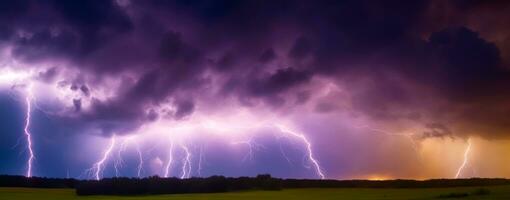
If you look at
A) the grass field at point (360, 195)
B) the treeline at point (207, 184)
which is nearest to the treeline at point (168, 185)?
the treeline at point (207, 184)

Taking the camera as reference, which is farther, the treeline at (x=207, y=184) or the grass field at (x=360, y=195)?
the treeline at (x=207, y=184)

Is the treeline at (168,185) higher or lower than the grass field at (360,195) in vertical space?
Answer: higher

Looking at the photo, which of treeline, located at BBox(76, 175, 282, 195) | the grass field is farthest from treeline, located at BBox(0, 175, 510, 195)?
the grass field

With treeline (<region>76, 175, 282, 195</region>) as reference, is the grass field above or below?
below

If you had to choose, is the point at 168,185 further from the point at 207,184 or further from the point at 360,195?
the point at 360,195

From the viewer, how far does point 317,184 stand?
113 metres

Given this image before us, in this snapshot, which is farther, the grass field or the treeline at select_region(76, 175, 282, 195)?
the treeline at select_region(76, 175, 282, 195)

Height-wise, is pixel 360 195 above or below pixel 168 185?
below

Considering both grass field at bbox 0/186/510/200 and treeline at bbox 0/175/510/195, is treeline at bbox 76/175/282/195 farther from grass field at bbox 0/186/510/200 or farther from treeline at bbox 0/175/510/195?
grass field at bbox 0/186/510/200

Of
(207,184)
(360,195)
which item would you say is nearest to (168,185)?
(207,184)

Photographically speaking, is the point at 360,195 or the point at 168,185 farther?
the point at 168,185

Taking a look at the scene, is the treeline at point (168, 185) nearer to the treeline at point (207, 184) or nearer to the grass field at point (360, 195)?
the treeline at point (207, 184)

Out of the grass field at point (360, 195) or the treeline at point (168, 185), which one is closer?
the grass field at point (360, 195)

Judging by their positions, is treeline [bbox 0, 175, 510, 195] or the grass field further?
treeline [bbox 0, 175, 510, 195]
